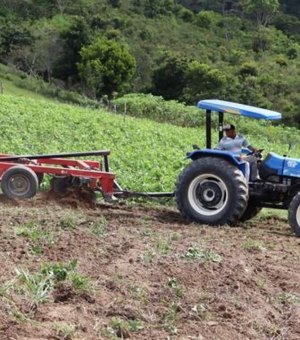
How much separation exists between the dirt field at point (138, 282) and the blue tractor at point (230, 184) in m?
0.72

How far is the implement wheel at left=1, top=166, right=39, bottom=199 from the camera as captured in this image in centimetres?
1034

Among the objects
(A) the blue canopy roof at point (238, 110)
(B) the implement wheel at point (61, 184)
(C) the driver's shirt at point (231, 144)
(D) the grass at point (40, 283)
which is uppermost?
(A) the blue canopy roof at point (238, 110)

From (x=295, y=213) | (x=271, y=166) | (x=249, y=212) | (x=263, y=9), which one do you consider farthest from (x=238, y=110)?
(x=263, y=9)

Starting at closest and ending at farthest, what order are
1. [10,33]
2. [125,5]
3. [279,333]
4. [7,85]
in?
[279,333] → [7,85] → [10,33] → [125,5]

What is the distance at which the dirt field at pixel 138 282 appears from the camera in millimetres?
5180

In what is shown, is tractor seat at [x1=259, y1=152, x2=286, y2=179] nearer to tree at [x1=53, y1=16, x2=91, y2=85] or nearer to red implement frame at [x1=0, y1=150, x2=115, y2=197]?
red implement frame at [x1=0, y1=150, x2=115, y2=197]

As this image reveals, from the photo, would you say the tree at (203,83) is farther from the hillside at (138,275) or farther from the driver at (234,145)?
the driver at (234,145)

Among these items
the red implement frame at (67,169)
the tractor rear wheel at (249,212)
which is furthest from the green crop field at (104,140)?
the tractor rear wheel at (249,212)

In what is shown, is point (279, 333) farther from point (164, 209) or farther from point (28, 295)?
point (164, 209)

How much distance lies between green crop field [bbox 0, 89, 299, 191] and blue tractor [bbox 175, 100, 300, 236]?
276 cm

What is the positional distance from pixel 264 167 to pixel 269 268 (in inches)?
122

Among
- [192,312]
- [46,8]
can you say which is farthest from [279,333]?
[46,8]

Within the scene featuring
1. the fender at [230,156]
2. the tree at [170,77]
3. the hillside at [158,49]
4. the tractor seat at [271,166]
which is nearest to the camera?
the fender at [230,156]

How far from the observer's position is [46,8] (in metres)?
68.7
